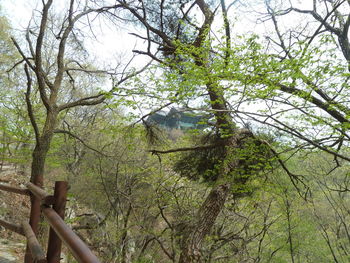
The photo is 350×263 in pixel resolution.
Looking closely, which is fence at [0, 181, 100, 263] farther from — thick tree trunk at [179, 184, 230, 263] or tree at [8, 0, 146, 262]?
thick tree trunk at [179, 184, 230, 263]

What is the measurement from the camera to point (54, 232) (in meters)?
1.43

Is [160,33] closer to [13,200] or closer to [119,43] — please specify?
[119,43]

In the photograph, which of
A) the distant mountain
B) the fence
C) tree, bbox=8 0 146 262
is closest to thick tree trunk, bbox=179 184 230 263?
the distant mountain

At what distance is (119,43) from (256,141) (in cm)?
497

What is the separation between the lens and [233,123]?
5574 millimetres

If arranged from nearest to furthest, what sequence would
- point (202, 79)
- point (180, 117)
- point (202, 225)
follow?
1. point (202, 79)
2. point (202, 225)
3. point (180, 117)

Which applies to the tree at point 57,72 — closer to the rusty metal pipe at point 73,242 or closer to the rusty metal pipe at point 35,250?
the rusty metal pipe at point 35,250

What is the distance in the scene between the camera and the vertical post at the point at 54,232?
4.67 feet

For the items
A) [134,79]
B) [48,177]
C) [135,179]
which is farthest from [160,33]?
[48,177]

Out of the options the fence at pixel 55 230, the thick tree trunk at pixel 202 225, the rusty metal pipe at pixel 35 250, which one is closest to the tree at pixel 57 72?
the rusty metal pipe at pixel 35 250

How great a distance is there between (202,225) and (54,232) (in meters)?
4.21

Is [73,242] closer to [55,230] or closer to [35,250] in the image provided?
[55,230]

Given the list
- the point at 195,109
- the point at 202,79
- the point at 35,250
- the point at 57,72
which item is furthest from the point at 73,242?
the point at 57,72

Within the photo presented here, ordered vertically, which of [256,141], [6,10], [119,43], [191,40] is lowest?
[256,141]
